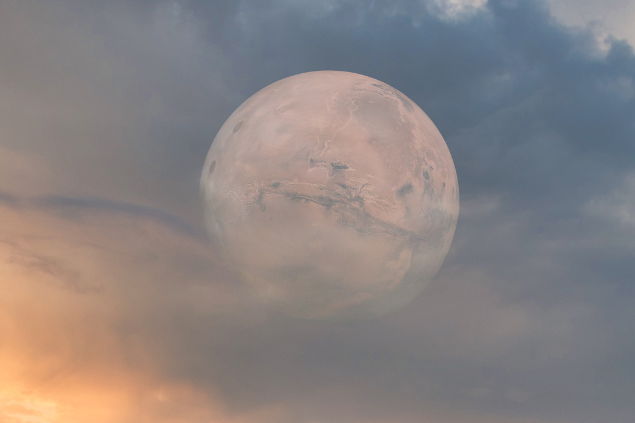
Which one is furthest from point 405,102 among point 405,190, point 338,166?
point 338,166

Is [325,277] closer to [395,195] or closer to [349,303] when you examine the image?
[349,303]

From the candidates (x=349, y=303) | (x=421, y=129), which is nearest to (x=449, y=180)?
(x=421, y=129)

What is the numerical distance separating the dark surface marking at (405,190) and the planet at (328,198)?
0.13 feet

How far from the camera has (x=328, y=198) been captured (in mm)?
10539

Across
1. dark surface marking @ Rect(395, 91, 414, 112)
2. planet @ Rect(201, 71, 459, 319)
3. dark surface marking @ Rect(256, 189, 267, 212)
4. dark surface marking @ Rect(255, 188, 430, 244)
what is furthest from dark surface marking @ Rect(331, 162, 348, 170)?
dark surface marking @ Rect(395, 91, 414, 112)

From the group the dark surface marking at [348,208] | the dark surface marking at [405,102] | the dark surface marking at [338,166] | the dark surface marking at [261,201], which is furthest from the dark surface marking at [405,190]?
the dark surface marking at [261,201]

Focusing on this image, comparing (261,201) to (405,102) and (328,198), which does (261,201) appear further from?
(405,102)

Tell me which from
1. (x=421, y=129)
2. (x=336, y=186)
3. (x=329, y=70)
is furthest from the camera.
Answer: (x=329, y=70)

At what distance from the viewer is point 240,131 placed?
12.2 m

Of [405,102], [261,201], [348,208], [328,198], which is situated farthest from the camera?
[405,102]

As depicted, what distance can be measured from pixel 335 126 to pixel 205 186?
4610 mm

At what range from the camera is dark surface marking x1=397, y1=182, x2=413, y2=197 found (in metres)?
11.2

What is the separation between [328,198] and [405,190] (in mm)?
2283

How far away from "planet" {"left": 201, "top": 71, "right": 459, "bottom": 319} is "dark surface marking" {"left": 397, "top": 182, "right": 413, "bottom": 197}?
0.04 meters
